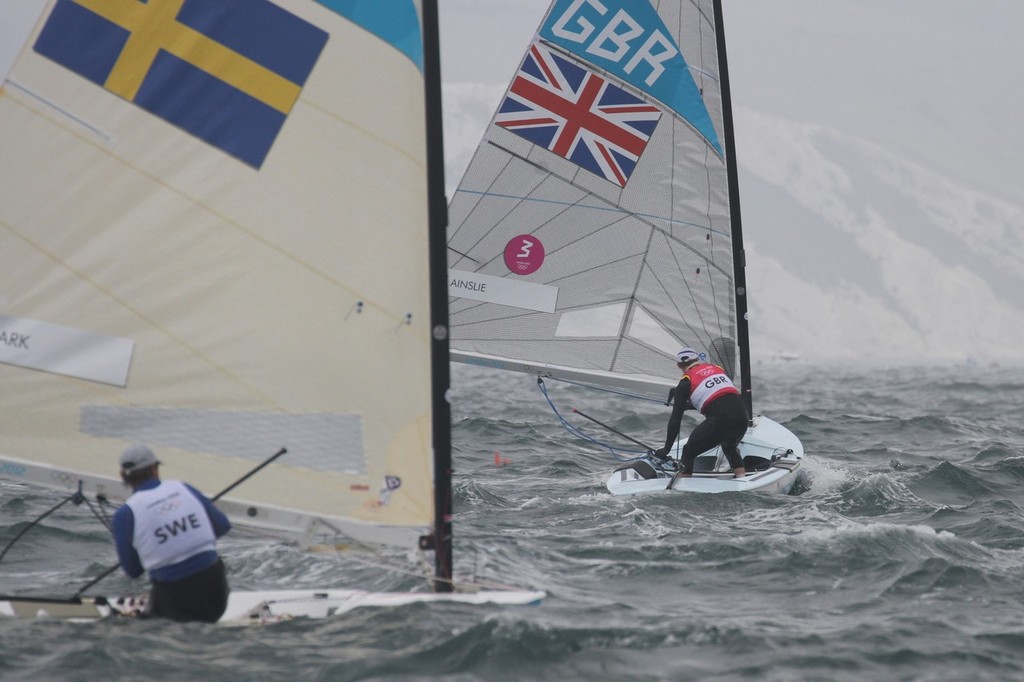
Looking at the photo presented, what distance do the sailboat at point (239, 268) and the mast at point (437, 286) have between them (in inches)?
0.5

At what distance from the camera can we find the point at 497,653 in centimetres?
633

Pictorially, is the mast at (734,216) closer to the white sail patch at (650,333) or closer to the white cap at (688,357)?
the white sail patch at (650,333)

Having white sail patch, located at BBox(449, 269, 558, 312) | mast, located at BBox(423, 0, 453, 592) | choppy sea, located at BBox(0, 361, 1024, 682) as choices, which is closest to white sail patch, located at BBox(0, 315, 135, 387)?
choppy sea, located at BBox(0, 361, 1024, 682)

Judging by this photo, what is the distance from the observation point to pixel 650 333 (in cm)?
1277

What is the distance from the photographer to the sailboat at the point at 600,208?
12594 millimetres

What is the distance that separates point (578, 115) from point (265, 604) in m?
7.16

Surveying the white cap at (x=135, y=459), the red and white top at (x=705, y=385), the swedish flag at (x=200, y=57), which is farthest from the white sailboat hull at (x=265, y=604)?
the red and white top at (x=705, y=385)

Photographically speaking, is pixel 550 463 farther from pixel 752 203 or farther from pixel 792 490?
pixel 752 203

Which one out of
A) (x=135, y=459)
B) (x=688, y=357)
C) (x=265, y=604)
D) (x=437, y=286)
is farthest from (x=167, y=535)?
(x=688, y=357)

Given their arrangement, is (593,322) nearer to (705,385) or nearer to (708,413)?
(705,385)

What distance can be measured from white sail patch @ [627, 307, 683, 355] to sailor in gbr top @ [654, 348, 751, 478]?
3.61 ft

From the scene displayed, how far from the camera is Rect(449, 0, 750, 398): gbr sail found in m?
12.6

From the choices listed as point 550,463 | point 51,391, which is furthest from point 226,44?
point 550,463

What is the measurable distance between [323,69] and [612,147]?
6.47m
